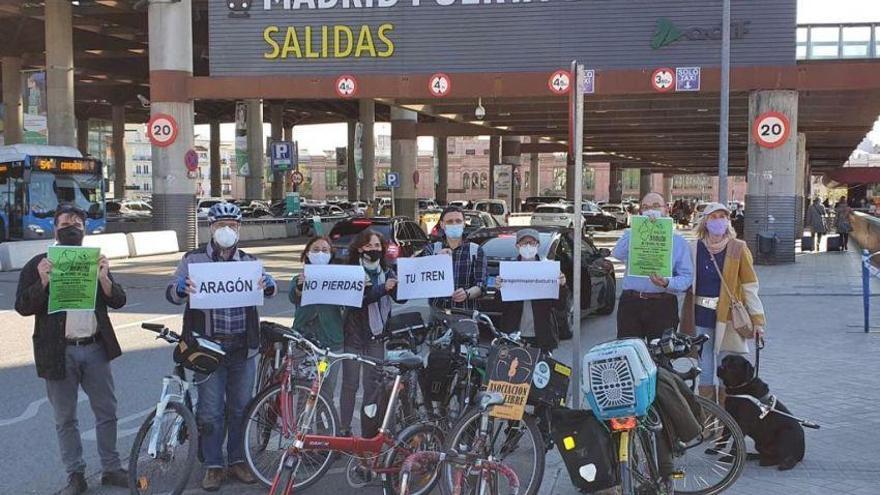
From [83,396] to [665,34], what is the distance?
18.7 metres

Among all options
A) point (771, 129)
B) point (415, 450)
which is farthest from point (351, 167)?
point (415, 450)

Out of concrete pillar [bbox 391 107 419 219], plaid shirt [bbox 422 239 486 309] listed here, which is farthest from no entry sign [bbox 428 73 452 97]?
plaid shirt [bbox 422 239 486 309]

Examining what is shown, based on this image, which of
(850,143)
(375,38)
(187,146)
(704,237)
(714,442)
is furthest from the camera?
(850,143)

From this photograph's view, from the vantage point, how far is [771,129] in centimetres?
1984

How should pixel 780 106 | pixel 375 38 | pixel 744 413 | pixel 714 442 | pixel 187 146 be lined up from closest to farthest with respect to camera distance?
pixel 714 442 < pixel 744 413 < pixel 780 106 < pixel 375 38 < pixel 187 146

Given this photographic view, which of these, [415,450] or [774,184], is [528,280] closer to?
[415,450]

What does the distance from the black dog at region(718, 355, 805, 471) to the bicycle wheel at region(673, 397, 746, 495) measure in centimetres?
53

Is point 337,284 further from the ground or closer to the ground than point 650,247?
closer to the ground

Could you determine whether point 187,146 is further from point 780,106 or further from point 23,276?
point 23,276

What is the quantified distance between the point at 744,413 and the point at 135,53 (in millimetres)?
51885

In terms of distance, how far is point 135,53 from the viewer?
5078 cm

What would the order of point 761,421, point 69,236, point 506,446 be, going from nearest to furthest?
point 506,446 → point 69,236 → point 761,421

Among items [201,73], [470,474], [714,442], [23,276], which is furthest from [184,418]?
[201,73]

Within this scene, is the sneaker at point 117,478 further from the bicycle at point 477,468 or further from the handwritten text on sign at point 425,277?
the handwritten text on sign at point 425,277
